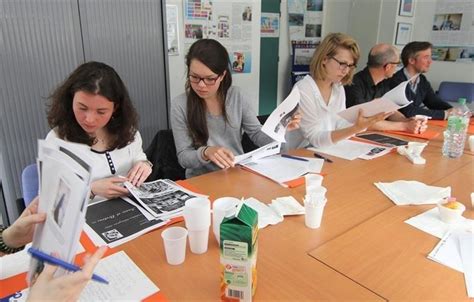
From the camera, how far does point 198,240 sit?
96 centimetres

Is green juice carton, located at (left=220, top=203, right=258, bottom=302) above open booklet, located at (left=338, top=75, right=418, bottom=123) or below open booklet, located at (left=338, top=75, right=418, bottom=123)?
below

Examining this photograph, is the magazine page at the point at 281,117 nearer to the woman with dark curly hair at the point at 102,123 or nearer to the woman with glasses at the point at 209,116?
the woman with glasses at the point at 209,116

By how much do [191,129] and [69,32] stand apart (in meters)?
1.21

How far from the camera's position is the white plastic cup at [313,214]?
1092mm

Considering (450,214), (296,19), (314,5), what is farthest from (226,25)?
(450,214)

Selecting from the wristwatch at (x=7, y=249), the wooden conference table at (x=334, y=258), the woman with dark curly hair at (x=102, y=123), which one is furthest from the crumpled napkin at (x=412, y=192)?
the wristwatch at (x=7, y=249)

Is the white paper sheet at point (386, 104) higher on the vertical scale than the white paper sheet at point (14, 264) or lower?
higher

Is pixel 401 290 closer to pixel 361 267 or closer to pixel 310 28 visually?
pixel 361 267

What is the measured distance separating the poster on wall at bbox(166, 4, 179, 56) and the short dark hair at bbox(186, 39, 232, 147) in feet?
5.21

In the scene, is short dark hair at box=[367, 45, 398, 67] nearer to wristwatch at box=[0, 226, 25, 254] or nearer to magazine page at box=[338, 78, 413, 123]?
magazine page at box=[338, 78, 413, 123]

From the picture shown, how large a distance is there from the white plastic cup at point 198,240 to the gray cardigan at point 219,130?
73 centimetres

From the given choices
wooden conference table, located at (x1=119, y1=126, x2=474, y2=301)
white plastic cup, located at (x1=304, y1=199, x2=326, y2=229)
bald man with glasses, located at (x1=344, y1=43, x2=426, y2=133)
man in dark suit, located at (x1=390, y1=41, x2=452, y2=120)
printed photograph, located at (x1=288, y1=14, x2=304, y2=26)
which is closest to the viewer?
wooden conference table, located at (x1=119, y1=126, x2=474, y2=301)

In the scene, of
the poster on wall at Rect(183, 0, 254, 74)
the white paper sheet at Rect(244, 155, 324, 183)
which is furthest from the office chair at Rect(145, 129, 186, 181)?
the poster on wall at Rect(183, 0, 254, 74)

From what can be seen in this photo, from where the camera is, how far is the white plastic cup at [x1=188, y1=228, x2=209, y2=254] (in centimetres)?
95
